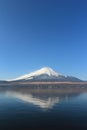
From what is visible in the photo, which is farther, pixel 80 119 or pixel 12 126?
pixel 80 119

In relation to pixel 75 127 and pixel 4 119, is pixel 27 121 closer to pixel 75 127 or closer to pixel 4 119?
pixel 4 119

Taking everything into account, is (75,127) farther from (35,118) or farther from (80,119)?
(35,118)

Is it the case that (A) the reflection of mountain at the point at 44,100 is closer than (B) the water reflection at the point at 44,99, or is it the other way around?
(A) the reflection of mountain at the point at 44,100

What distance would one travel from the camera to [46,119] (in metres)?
33.7

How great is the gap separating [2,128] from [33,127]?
3685 mm

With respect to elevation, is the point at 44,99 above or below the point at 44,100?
above

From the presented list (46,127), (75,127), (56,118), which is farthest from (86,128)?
(56,118)

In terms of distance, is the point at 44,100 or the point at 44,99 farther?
the point at 44,99

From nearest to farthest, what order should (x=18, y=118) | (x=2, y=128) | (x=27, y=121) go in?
(x=2, y=128), (x=27, y=121), (x=18, y=118)

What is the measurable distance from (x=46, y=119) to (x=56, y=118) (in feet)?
5.44

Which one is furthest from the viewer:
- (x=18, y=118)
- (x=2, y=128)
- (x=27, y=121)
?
(x=18, y=118)

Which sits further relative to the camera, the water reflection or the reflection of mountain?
the water reflection

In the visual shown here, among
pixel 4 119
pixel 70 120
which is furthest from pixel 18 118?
pixel 70 120

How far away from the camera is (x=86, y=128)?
91.7 feet
